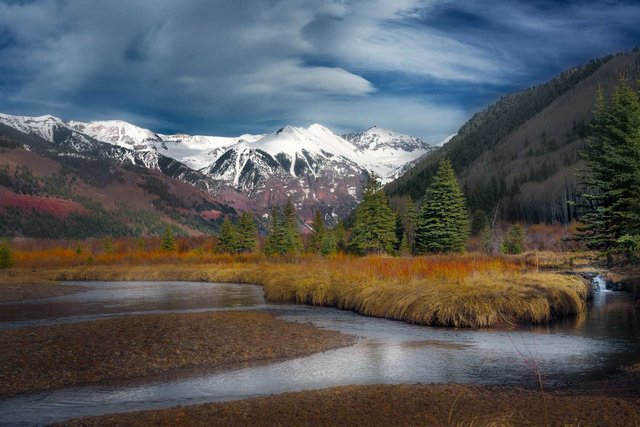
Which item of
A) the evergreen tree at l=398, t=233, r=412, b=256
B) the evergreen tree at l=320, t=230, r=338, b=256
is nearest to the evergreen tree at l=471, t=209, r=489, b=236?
the evergreen tree at l=320, t=230, r=338, b=256

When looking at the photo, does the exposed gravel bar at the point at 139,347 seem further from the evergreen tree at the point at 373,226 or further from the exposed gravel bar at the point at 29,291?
the evergreen tree at the point at 373,226

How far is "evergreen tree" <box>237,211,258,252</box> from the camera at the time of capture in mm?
107431

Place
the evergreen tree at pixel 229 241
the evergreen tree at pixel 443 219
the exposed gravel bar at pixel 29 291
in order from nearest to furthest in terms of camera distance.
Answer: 1. the exposed gravel bar at pixel 29 291
2. the evergreen tree at pixel 443 219
3. the evergreen tree at pixel 229 241

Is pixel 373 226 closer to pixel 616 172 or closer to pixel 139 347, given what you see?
pixel 616 172

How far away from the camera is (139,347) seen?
2044cm

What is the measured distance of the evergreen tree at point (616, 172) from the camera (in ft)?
140

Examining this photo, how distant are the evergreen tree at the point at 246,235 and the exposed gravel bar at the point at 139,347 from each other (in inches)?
3146

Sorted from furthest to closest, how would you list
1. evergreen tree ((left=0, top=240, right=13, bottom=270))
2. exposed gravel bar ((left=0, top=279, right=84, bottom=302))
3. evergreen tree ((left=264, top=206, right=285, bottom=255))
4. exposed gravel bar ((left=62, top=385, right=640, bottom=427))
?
evergreen tree ((left=264, top=206, right=285, bottom=255))
evergreen tree ((left=0, top=240, right=13, bottom=270))
exposed gravel bar ((left=0, top=279, right=84, bottom=302))
exposed gravel bar ((left=62, top=385, right=640, bottom=427))

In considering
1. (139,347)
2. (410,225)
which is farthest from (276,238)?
(139,347)

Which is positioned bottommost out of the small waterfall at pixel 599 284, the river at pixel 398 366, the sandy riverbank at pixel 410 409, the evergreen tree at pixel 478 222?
the river at pixel 398 366

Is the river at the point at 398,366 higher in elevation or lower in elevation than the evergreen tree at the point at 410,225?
lower

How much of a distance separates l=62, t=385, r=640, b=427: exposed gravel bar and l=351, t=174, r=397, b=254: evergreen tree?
66.6m

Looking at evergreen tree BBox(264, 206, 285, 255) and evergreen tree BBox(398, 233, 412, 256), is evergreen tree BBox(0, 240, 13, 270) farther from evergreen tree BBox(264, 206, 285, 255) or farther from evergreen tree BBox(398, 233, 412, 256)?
evergreen tree BBox(398, 233, 412, 256)

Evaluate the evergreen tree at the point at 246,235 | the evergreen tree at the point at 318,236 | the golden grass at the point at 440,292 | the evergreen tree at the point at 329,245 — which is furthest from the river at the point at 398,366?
the evergreen tree at the point at 246,235
